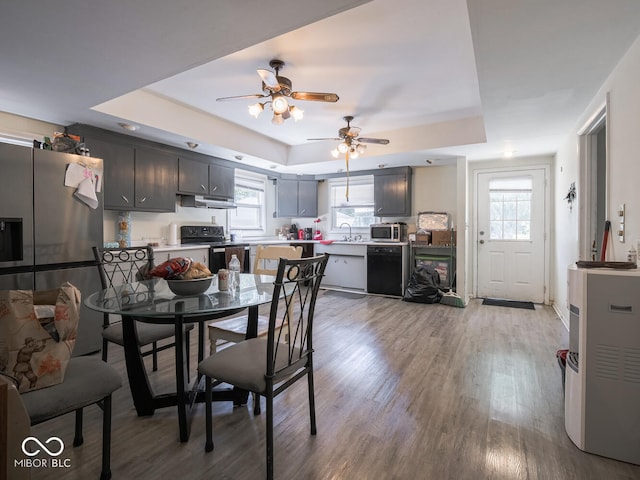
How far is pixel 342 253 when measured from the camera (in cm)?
573

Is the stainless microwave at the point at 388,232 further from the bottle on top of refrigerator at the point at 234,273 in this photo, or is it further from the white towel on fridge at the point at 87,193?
the white towel on fridge at the point at 87,193

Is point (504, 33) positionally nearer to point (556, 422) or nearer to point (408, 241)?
point (556, 422)

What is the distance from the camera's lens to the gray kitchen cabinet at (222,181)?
473cm

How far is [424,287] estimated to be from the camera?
4.88 m

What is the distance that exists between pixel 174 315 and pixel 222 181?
3.64m

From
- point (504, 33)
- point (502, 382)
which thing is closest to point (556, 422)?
point (502, 382)

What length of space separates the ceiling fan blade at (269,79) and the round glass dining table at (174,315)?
1661 mm

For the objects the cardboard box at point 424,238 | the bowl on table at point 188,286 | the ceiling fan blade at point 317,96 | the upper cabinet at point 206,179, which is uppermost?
the ceiling fan blade at point 317,96

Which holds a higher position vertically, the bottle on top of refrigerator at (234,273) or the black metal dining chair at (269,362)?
the bottle on top of refrigerator at (234,273)

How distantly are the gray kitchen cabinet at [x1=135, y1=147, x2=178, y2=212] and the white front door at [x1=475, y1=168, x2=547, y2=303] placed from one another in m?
4.59

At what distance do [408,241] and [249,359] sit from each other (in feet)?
14.3

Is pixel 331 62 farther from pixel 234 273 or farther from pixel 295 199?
pixel 295 199

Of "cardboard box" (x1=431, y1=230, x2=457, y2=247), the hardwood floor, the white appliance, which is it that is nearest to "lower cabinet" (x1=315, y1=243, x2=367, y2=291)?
"cardboard box" (x1=431, y1=230, x2=457, y2=247)

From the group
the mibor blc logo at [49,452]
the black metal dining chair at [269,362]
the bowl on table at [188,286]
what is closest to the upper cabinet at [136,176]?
the bowl on table at [188,286]
